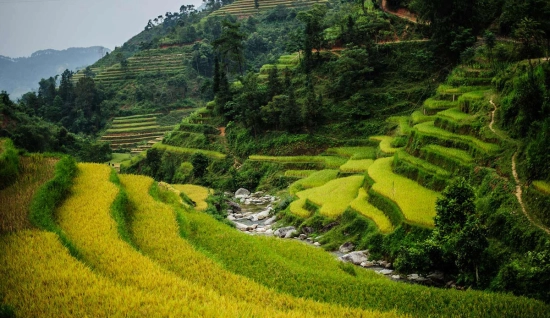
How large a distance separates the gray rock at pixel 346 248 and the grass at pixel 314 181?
788 cm

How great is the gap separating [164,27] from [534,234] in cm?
8864

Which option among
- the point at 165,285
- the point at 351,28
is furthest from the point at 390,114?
the point at 165,285

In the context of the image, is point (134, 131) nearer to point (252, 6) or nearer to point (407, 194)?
point (252, 6)

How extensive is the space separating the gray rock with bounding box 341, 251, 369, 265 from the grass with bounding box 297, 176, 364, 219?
299 centimetres

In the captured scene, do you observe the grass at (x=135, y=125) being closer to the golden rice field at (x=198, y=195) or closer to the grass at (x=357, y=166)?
the golden rice field at (x=198, y=195)

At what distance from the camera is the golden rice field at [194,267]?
24.1 ft

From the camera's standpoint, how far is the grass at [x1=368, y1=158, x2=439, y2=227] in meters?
13.4

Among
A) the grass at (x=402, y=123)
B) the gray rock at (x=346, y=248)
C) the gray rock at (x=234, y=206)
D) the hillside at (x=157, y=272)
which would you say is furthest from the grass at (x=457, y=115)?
the gray rock at (x=234, y=206)

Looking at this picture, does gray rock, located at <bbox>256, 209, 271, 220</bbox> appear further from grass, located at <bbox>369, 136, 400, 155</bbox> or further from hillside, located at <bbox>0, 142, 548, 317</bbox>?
hillside, located at <bbox>0, 142, 548, 317</bbox>

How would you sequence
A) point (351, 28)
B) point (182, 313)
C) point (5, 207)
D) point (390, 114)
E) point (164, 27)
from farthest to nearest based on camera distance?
point (164, 27)
point (351, 28)
point (390, 114)
point (5, 207)
point (182, 313)

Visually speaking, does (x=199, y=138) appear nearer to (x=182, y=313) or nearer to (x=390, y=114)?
(x=390, y=114)

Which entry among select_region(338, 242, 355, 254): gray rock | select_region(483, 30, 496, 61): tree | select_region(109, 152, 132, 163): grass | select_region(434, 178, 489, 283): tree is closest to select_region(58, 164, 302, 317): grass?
select_region(434, 178, 489, 283): tree

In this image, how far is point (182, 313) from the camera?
6.04 metres

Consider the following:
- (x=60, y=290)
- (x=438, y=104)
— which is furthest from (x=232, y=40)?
(x=60, y=290)
